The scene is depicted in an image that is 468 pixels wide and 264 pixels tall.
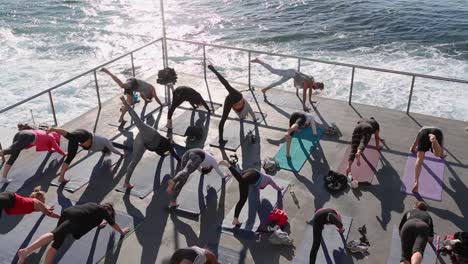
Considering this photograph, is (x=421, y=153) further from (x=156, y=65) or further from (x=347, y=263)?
(x=156, y=65)

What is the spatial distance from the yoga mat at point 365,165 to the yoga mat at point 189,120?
12.9ft

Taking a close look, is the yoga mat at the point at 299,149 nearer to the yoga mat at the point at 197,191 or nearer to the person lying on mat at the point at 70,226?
the yoga mat at the point at 197,191

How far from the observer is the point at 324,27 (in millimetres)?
28047

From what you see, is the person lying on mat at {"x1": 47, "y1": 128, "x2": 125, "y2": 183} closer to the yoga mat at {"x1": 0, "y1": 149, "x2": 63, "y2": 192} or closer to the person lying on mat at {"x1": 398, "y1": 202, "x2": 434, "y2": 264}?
the yoga mat at {"x1": 0, "y1": 149, "x2": 63, "y2": 192}

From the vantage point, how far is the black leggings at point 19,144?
10.4 meters

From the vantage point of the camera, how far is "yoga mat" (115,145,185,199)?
33.9ft

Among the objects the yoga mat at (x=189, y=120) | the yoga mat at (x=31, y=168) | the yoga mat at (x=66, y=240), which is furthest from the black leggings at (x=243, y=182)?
the yoga mat at (x=31, y=168)

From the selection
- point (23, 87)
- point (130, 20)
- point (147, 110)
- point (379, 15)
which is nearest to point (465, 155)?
point (147, 110)

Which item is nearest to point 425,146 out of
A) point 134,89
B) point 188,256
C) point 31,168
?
point 188,256

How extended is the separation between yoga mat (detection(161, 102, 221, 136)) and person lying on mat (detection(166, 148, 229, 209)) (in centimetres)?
274

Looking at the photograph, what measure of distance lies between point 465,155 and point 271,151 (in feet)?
14.9

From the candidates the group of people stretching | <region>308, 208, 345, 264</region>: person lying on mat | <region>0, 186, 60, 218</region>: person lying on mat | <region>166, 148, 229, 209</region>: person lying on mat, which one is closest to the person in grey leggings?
the group of people stretching

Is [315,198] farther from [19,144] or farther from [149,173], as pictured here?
[19,144]

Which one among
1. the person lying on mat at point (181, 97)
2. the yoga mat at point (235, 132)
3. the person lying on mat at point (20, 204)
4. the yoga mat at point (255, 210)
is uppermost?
the person lying on mat at point (181, 97)
